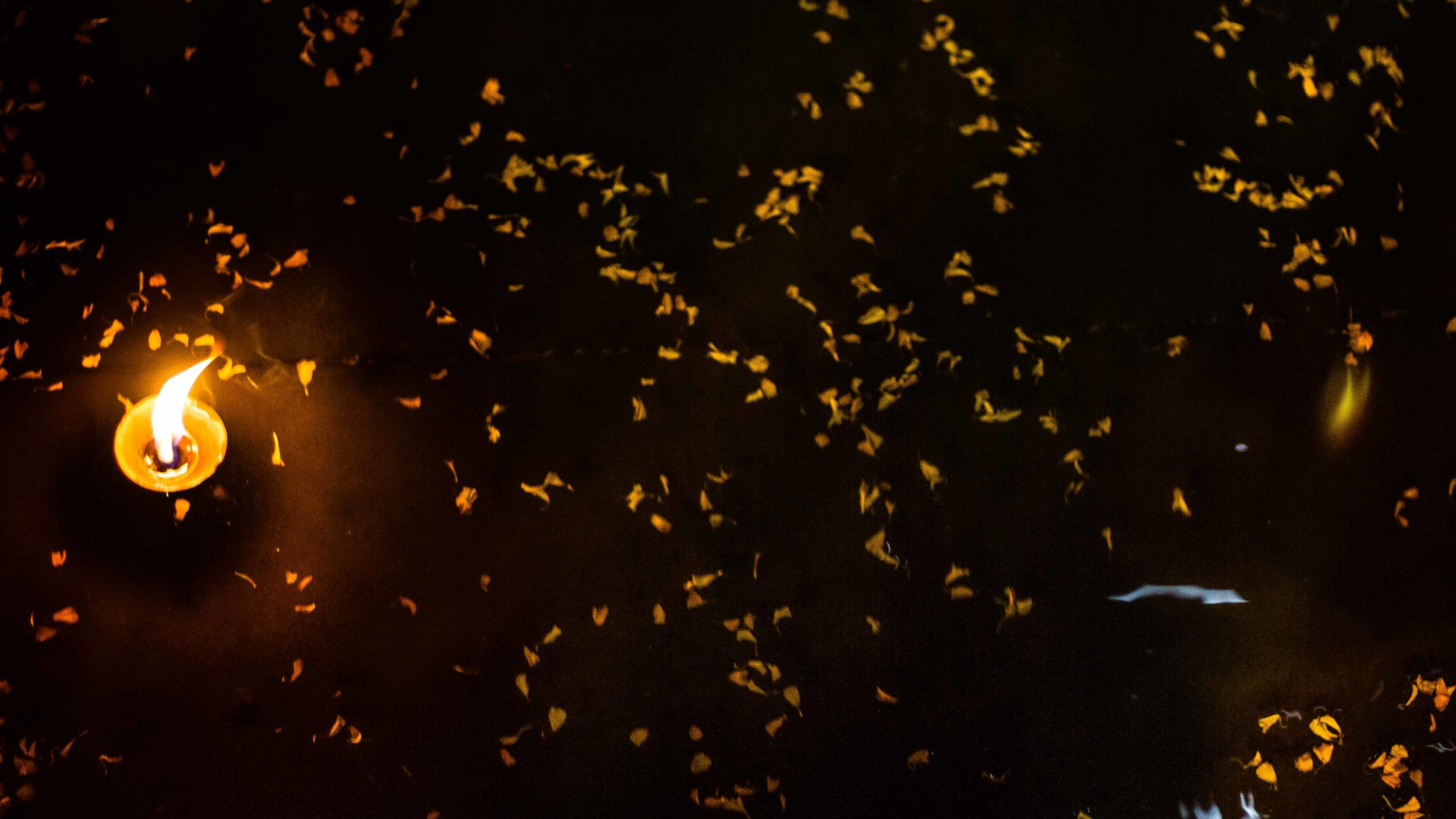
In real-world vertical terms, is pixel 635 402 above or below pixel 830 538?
above

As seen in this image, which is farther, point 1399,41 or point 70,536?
point 1399,41

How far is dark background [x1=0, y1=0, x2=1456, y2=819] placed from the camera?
100 centimetres

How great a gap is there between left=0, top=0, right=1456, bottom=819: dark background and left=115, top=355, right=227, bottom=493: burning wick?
34 millimetres

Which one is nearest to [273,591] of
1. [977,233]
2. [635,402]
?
[635,402]

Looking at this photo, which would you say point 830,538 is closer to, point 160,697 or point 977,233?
point 977,233

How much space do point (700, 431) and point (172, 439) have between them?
0.68 m

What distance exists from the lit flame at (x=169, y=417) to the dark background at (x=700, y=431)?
6cm

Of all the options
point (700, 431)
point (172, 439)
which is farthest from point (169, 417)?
point (700, 431)

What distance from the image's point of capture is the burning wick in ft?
3.11

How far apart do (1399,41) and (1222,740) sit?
1091mm

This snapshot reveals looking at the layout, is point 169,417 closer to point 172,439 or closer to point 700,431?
point 172,439

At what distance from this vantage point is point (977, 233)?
3.52 ft

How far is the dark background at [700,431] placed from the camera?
100cm

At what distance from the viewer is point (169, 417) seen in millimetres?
945
